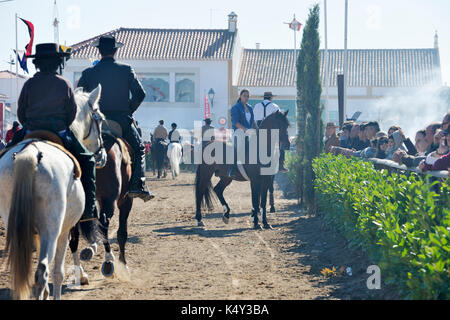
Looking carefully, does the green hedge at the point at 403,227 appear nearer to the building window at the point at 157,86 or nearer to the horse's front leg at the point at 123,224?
the horse's front leg at the point at 123,224

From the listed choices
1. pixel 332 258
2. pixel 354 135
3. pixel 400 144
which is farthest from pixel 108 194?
pixel 354 135

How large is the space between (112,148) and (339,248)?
390cm

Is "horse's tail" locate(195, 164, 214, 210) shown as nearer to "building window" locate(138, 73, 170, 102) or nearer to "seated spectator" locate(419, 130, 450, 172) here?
"seated spectator" locate(419, 130, 450, 172)

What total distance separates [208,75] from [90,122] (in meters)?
48.2

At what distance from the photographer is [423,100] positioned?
5691 centimetres

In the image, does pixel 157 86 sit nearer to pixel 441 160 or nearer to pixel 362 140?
pixel 362 140

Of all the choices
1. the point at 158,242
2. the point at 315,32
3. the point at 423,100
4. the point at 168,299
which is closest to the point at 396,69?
Answer: the point at 423,100

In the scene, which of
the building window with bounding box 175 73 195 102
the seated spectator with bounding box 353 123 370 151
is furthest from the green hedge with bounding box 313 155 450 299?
the building window with bounding box 175 73 195 102

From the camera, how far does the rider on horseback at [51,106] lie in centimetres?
606

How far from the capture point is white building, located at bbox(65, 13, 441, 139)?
54562mm

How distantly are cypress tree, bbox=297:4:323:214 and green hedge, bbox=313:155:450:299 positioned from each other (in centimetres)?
464

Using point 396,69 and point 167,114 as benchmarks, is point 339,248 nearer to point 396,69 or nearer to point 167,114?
point 167,114

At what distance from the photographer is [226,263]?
9156 millimetres

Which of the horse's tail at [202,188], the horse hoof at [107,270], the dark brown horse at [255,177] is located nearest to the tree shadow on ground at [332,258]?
the dark brown horse at [255,177]
